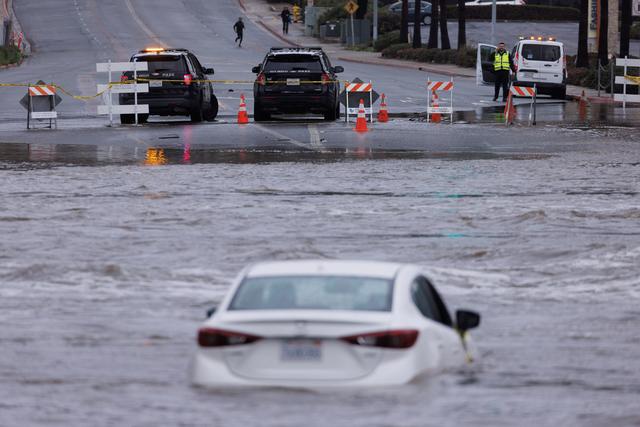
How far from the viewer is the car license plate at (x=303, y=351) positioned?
390 inches

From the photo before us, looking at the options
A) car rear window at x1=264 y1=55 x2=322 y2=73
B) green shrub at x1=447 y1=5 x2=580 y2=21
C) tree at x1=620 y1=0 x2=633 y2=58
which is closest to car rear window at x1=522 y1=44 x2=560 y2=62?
tree at x1=620 y1=0 x2=633 y2=58

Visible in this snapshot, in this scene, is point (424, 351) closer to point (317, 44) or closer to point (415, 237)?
point (415, 237)

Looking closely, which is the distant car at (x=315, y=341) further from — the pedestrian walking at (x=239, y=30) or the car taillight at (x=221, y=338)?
the pedestrian walking at (x=239, y=30)

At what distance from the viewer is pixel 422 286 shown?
11.1m

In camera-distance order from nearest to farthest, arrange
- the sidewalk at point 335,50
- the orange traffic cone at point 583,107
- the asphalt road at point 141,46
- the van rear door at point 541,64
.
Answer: the orange traffic cone at point 583,107 < the asphalt road at point 141,46 < the van rear door at point 541,64 < the sidewalk at point 335,50

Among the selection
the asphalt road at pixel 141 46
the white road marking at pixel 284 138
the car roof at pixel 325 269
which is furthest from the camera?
the asphalt road at pixel 141 46

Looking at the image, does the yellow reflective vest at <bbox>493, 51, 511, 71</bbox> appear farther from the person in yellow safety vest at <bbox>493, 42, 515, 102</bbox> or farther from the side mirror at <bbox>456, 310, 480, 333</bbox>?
the side mirror at <bbox>456, 310, 480, 333</bbox>

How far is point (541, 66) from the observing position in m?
55.9

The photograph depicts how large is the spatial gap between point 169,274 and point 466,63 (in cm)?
5986

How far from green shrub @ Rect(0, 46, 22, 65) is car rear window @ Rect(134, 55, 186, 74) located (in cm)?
3551

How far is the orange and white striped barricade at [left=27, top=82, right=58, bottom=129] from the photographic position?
40.2m

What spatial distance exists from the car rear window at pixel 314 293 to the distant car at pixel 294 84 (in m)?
30.8

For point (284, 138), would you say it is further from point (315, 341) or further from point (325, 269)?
point (315, 341)

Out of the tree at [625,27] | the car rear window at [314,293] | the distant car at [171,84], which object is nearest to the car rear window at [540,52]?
the tree at [625,27]
